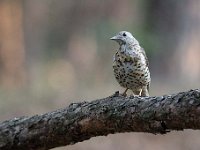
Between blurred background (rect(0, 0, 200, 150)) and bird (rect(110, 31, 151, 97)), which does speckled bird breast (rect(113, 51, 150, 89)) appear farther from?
blurred background (rect(0, 0, 200, 150))

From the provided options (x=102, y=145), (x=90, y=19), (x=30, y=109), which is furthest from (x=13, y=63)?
(x=90, y=19)

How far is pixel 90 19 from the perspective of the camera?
24.7 meters

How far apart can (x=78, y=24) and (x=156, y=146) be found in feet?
49.5

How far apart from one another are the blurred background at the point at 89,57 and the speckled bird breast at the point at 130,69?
504 centimetres

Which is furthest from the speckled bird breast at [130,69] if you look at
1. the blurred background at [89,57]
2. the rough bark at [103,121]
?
the blurred background at [89,57]

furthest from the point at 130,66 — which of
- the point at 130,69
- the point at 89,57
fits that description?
the point at 89,57

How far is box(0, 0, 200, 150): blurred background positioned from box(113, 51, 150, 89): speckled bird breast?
504 centimetres

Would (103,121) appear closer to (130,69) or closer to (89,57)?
(130,69)

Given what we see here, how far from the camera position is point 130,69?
Answer: 5914mm

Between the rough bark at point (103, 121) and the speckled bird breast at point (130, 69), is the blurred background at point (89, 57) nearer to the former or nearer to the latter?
the speckled bird breast at point (130, 69)

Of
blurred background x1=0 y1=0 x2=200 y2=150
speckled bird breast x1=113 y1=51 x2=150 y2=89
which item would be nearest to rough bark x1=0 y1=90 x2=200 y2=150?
speckled bird breast x1=113 y1=51 x2=150 y2=89

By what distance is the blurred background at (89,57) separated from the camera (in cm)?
1170

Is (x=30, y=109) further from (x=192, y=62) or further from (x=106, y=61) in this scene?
(x=106, y=61)

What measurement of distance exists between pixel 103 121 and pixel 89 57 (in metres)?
19.9
